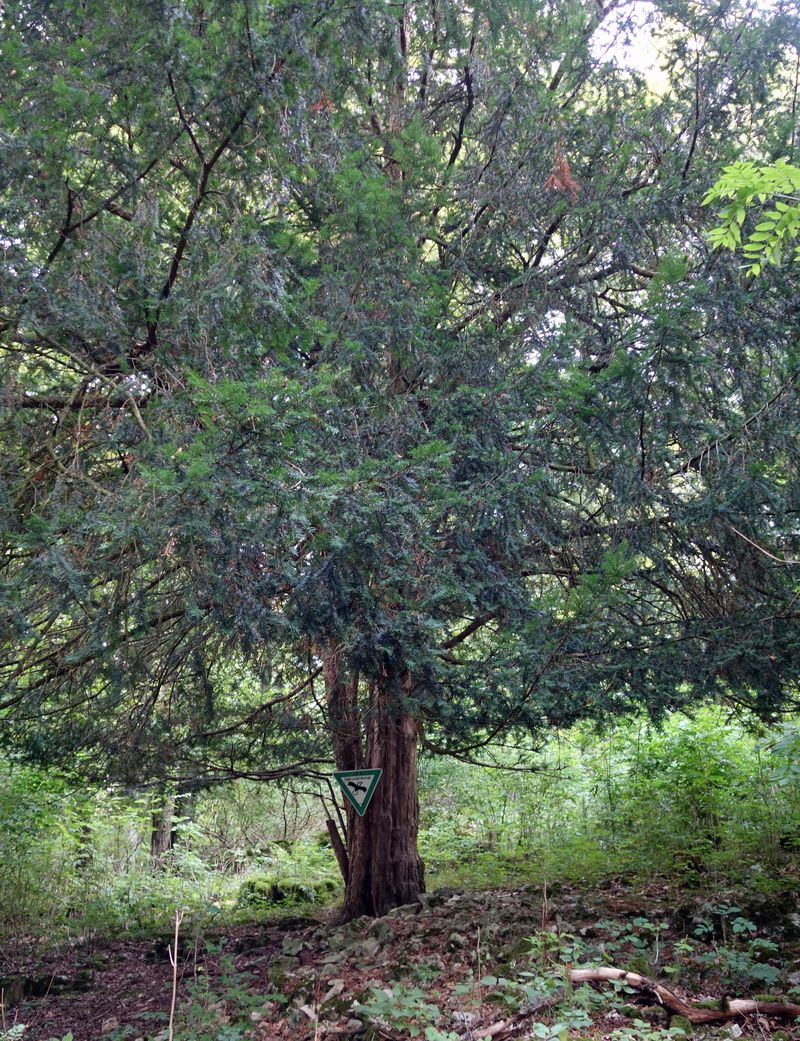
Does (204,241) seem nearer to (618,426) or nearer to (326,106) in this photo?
(326,106)

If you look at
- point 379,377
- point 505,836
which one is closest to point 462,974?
point 379,377

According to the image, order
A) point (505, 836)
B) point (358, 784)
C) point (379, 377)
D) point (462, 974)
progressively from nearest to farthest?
1. point (462, 974)
2. point (379, 377)
3. point (358, 784)
4. point (505, 836)

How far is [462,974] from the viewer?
497cm

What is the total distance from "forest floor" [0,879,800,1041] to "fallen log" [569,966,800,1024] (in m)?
0.04

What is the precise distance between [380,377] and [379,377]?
0.01 metres

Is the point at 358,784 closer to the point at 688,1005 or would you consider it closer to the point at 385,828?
the point at 385,828

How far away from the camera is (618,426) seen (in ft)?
17.6

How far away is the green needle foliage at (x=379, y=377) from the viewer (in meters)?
4.38

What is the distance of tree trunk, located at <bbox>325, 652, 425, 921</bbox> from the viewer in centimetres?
735

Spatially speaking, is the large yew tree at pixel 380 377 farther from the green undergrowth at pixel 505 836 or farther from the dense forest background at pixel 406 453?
the green undergrowth at pixel 505 836

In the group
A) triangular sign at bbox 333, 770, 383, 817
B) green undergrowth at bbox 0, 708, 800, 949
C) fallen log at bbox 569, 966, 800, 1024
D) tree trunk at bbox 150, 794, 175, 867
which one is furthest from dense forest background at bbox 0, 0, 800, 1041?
tree trunk at bbox 150, 794, 175, 867

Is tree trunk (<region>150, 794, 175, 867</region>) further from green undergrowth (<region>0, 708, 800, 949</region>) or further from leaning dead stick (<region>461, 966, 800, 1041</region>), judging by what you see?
leaning dead stick (<region>461, 966, 800, 1041</region>)

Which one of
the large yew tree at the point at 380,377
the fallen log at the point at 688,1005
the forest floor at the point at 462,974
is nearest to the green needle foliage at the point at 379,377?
the large yew tree at the point at 380,377

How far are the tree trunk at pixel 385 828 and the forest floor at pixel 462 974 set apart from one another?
14.4 inches
